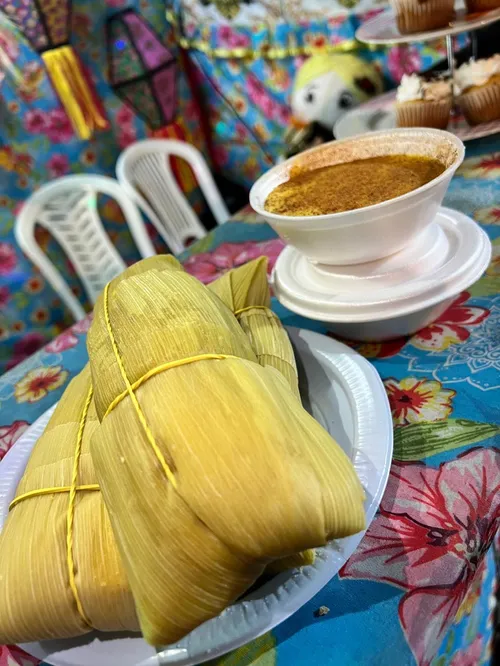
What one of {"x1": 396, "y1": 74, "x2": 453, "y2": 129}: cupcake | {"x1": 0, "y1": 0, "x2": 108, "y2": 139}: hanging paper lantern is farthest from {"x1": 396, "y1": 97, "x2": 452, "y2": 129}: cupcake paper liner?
{"x1": 0, "y1": 0, "x2": 108, "y2": 139}: hanging paper lantern

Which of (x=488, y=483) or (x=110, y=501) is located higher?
(x=110, y=501)

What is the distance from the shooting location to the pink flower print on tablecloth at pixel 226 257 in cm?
91

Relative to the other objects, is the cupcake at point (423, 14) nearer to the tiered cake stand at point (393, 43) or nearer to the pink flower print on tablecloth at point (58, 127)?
the tiered cake stand at point (393, 43)

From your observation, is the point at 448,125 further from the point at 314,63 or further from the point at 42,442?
the point at 42,442

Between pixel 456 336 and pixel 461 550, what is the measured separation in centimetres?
27

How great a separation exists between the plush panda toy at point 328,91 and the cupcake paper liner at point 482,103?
0.61m

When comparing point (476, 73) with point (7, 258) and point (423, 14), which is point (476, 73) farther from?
point (7, 258)

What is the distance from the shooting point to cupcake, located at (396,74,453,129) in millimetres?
979

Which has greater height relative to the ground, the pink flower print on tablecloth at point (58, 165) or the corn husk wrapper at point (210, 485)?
the pink flower print on tablecloth at point (58, 165)

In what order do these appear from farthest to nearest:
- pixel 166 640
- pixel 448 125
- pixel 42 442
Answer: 1. pixel 448 125
2. pixel 42 442
3. pixel 166 640

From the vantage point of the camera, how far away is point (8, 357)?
6.89 feet

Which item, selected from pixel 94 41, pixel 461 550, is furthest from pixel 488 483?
pixel 94 41

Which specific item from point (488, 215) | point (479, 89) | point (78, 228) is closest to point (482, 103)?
point (479, 89)

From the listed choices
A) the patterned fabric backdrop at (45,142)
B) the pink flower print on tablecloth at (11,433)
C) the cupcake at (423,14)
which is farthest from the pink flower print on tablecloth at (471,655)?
the patterned fabric backdrop at (45,142)
